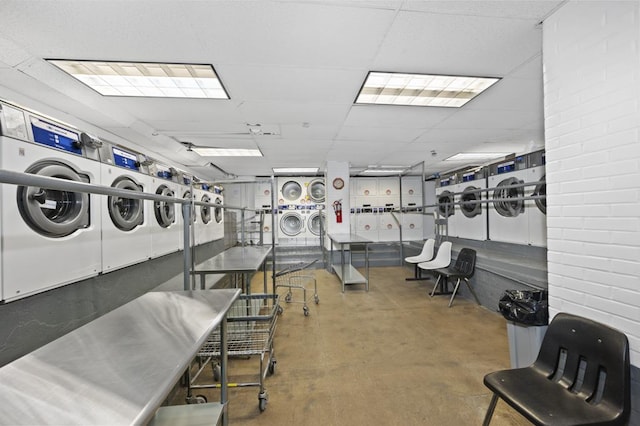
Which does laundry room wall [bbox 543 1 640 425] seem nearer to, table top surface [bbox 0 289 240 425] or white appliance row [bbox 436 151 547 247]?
white appliance row [bbox 436 151 547 247]

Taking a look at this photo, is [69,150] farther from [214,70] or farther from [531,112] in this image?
[531,112]

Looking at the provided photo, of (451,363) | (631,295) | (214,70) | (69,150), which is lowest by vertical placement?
(451,363)

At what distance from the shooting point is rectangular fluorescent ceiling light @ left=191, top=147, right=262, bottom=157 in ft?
15.4

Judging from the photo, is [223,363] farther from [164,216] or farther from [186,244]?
[164,216]

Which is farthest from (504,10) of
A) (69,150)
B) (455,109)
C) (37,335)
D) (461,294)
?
(461,294)

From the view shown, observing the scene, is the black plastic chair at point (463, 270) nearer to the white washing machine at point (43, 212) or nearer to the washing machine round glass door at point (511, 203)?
the washing machine round glass door at point (511, 203)

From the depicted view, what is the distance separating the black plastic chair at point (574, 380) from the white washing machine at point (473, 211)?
10.9ft

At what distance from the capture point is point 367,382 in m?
2.00

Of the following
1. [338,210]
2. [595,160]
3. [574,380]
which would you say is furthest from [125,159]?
[338,210]

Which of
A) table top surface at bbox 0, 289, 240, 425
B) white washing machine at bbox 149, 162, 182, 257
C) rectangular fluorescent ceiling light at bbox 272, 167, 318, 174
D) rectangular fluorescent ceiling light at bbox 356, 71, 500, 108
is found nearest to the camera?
table top surface at bbox 0, 289, 240, 425

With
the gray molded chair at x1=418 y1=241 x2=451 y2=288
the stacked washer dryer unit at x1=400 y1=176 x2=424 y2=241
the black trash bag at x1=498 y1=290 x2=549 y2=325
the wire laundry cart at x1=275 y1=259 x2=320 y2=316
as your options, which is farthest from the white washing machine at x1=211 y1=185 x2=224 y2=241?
the stacked washer dryer unit at x1=400 y1=176 x2=424 y2=241

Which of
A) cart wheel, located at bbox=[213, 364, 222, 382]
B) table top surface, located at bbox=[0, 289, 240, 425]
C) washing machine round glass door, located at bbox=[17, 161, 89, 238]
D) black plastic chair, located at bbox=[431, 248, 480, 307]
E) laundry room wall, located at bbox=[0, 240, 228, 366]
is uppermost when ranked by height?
washing machine round glass door, located at bbox=[17, 161, 89, 238]

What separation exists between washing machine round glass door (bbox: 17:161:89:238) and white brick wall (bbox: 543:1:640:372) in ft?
10.0

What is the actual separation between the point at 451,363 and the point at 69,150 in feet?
11.4
